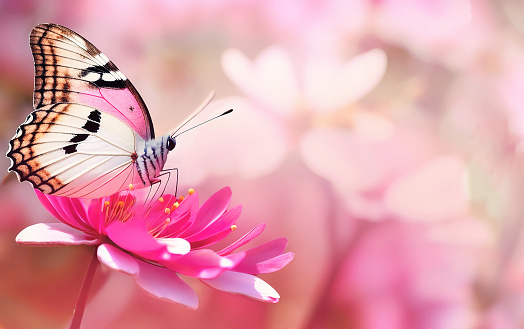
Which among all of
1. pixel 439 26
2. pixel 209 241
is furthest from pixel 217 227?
pixel 439 26

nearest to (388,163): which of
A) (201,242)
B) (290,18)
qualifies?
(290,18)

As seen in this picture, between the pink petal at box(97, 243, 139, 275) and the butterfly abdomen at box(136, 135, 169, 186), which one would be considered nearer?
the pink petal at box(97, 243, 139, 275)

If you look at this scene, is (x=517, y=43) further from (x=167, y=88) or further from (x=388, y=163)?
(x=167, y=88)

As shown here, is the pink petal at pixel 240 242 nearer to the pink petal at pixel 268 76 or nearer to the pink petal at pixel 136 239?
the pink petal at pixel 136 239

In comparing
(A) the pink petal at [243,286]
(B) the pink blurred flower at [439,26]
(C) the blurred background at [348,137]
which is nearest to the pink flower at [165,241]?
(A) the pink petal at [243,286]

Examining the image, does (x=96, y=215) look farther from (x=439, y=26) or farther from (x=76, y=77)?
(x=439, y=26)

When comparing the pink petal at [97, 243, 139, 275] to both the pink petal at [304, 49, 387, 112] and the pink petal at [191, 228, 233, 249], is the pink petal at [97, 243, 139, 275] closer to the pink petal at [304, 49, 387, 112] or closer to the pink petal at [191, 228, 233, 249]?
the pink petal at [191, 228, 233, 249]

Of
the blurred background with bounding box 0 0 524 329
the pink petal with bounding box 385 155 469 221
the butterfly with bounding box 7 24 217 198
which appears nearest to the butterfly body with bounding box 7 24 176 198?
the butterfly with bounding box 7 24 217 198
